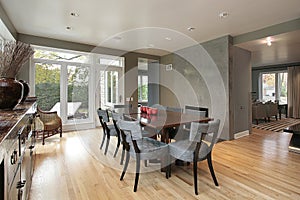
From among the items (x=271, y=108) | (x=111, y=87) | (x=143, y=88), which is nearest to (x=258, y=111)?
(x=271, y=108)

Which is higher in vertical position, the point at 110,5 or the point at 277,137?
the point at 110,5

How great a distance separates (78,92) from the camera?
5.46 m

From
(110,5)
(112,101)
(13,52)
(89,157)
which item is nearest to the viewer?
(13,52)

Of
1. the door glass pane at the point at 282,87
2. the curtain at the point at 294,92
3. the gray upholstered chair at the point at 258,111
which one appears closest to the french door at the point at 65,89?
the gray upholstered chair at the point at 258,111

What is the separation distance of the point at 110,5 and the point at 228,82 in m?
3.27

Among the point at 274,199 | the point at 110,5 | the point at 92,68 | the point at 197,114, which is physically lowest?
the point at 274,199

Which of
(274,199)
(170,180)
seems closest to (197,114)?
(170,180)

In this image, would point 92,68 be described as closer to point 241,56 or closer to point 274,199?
point 241,56

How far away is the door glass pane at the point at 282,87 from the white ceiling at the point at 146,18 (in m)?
6.08

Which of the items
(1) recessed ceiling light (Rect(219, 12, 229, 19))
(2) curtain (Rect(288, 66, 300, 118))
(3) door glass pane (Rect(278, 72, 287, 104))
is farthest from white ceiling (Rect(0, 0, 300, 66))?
(3) door glass pane (Rect(278, 72, 287, 104))

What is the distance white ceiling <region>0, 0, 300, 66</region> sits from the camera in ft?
9.69

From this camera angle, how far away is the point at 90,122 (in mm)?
5672

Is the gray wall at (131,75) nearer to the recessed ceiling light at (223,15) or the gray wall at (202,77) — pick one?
the gray wall at (202,77)

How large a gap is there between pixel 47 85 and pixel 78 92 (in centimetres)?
87
